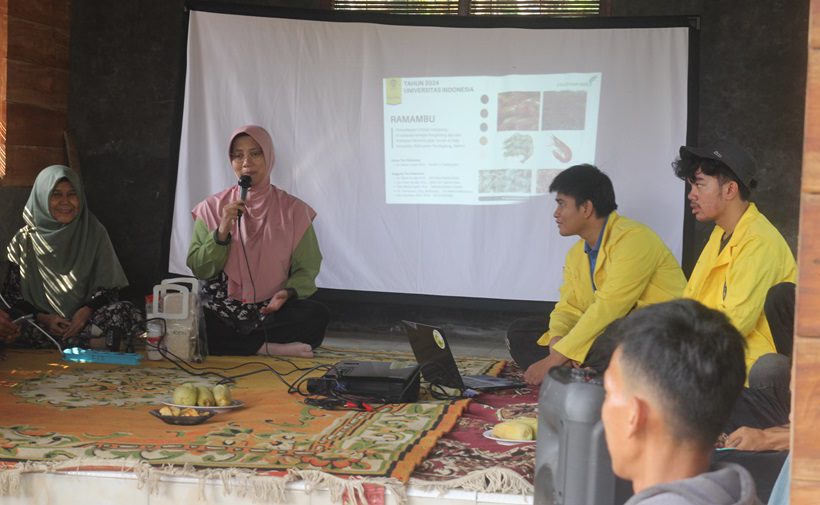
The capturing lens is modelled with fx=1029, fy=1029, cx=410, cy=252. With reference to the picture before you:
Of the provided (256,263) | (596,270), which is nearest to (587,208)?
(596,270)

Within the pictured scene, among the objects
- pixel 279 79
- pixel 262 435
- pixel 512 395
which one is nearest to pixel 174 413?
pixel 262 435

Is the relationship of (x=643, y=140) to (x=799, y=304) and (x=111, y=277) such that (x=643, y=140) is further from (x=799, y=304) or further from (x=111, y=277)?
(x=799, y=304)

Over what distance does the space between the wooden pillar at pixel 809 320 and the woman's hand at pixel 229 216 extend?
137 inches

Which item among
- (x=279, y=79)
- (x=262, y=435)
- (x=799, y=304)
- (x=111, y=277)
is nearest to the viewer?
(x=799, y=304)

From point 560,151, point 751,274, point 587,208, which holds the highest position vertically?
point 560,151

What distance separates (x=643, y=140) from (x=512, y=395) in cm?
220

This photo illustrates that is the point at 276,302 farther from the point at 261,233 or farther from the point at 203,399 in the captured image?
the point at 203,399

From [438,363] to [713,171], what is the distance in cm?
124

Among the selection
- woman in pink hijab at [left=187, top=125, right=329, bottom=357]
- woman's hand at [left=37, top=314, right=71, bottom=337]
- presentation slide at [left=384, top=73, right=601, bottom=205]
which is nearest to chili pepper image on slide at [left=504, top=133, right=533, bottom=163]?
presentation slide at [left=384, top=73, right=601, bottom=205]

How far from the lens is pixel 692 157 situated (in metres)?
3.31

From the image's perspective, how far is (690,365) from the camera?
1382 mm

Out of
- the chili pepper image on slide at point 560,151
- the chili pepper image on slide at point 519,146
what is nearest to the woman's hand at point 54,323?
the chili pepper image on slide at point 519,146

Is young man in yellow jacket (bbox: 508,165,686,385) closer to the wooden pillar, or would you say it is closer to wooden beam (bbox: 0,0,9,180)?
the wooden pillar

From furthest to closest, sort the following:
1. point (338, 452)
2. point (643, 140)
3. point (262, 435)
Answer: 1. point (643, 140)
2. point (262, 435)
3. point (338, 452)
